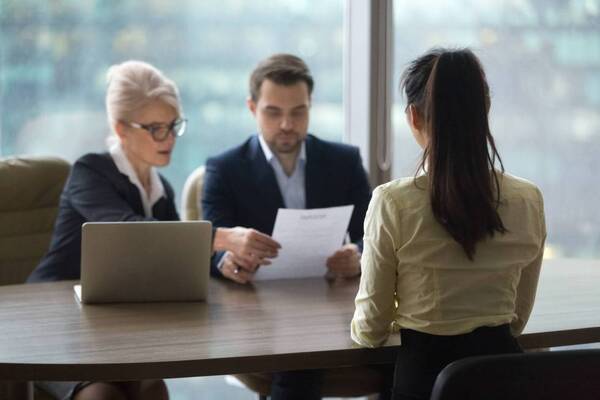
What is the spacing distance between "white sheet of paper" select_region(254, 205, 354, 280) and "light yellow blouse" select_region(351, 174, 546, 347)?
2.12ft

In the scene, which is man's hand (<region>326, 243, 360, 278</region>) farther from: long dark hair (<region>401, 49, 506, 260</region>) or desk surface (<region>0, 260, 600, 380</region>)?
long dark hair (<region>401, 49, 506, 260</region>)

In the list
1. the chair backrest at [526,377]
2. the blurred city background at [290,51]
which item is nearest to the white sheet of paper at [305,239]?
the chair backrest at [526,377]

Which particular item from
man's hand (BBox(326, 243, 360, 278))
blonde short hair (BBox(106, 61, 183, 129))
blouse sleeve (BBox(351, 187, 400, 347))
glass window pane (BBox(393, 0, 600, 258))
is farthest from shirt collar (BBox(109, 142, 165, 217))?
glass window pane (BBox(393, 0, 600, 258))

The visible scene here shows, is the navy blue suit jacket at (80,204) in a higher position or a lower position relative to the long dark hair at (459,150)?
lower

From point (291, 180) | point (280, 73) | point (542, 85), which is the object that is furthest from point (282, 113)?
point (542, 85)

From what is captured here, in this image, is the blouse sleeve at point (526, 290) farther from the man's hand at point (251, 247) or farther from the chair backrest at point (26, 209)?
the chair backrest at point (26, 209)

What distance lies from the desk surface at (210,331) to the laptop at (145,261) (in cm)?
4

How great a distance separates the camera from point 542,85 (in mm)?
4426

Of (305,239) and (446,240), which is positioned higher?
(446,240)

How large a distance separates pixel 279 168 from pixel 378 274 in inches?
54.0

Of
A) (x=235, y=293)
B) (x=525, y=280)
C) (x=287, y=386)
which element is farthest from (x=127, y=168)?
(x=525, y=280)

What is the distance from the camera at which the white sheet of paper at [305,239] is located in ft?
9.02

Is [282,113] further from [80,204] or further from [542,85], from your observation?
[542,85]

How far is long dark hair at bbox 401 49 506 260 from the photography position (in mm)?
2012
